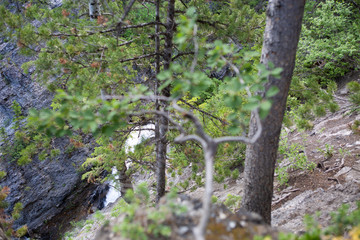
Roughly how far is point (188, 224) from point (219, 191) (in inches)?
180

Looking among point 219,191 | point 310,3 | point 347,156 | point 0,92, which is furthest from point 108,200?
point 310,3

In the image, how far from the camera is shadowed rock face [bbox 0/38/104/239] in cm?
888

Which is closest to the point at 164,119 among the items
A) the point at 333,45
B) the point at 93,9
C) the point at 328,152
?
the point at 93,9

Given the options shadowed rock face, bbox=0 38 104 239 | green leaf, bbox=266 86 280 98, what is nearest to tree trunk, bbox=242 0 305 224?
green leaf, bbox=266 86 280 98

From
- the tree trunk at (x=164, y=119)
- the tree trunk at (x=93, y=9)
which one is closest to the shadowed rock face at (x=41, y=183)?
the tree trunk at (x=164, y=119)

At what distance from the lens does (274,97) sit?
254 cm

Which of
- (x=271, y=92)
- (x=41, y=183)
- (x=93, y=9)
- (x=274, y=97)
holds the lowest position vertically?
(x=271, y=92)

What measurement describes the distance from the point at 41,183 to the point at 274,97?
989 cm

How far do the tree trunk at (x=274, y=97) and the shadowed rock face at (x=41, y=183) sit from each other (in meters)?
8.07

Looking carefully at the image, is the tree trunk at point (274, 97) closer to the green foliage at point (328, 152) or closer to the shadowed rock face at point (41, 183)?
the green foliage at point (328, 152)

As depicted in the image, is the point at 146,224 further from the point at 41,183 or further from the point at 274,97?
the point at 41,183

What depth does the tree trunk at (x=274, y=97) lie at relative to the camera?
2.46 meters

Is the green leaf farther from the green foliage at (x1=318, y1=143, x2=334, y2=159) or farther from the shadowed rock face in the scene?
the shadowed rock face

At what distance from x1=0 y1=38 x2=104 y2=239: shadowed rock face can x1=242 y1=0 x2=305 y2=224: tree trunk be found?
318 inches
